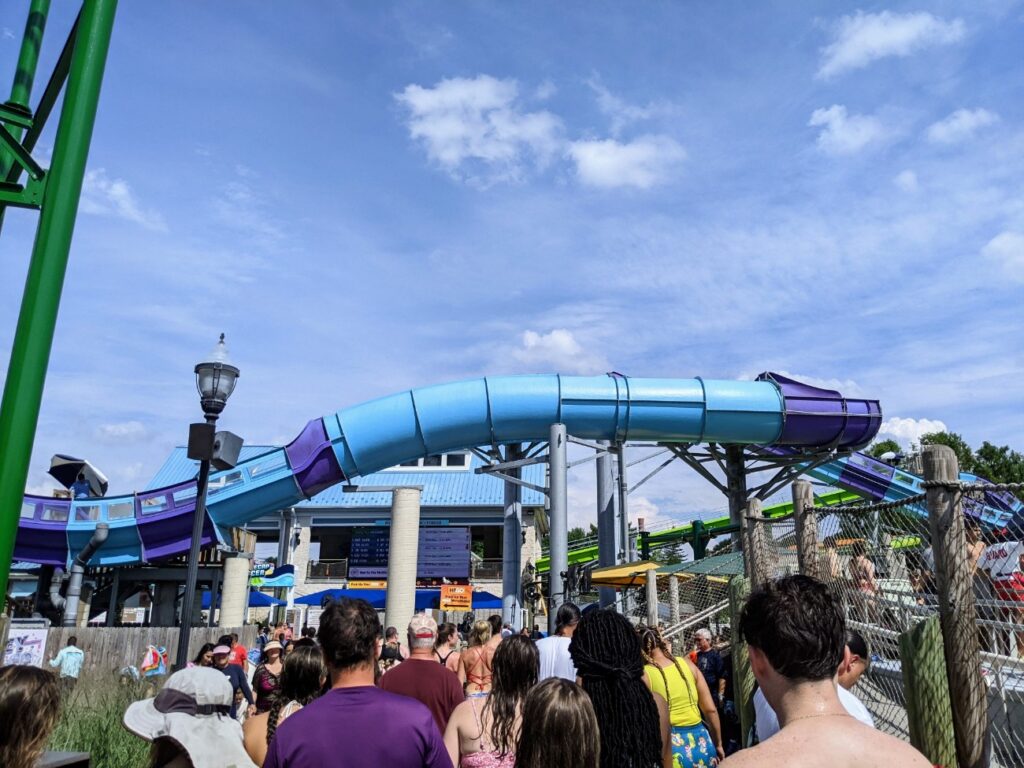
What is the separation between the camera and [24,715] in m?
2.51

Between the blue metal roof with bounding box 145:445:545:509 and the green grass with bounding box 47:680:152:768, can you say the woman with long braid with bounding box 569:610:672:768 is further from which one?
the blue metal roof with bounding box 145:445:545:509

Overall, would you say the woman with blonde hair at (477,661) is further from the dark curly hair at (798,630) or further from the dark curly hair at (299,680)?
the dark curly hair at (798,630)

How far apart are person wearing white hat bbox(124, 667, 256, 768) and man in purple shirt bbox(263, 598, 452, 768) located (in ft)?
2.14

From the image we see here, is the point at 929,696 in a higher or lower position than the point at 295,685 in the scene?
higher

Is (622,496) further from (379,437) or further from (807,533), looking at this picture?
(807,533)

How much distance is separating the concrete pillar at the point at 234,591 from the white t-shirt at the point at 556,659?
47.6 feet

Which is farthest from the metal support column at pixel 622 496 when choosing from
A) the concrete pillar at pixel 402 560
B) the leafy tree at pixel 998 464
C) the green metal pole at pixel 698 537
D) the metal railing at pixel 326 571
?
the leafy tree at pixel 998 464

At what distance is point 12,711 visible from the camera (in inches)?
98.0

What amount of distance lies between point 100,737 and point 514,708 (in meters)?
4.19

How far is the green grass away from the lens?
5.66m

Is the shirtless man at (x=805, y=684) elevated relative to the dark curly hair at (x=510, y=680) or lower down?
elevated

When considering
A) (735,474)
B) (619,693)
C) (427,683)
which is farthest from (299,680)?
(735,474)

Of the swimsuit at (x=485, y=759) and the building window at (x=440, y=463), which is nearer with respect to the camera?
the swimsuit at (x=485, y=759)

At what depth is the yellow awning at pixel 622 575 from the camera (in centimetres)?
1393
